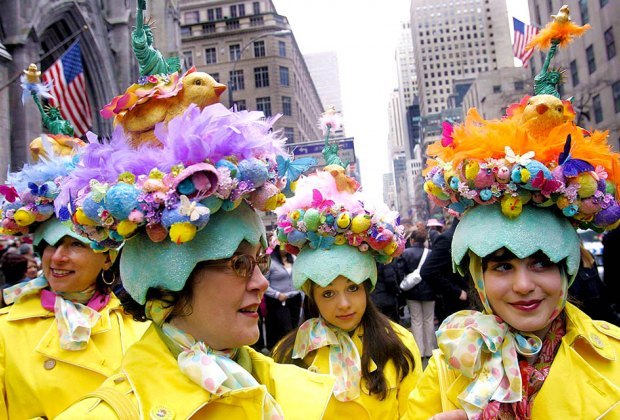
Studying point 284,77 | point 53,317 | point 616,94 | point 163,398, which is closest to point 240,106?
point 53,317

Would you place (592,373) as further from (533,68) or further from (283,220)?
(533,68)

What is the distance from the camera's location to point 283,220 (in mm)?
3736

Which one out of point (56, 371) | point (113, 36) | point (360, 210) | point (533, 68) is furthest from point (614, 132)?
point (56, 371)

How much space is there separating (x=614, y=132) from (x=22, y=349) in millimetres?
32906

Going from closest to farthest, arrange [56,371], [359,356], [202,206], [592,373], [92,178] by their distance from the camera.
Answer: [202,206]
[92,178]
[592,373]
[56,371]
[359,356]

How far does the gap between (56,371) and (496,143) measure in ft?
8.49

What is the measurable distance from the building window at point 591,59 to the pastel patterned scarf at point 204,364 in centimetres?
3596

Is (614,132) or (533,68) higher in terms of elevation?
(533,68)

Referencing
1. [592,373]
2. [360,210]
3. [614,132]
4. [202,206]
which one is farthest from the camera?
[614,132]

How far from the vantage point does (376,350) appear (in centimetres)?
334

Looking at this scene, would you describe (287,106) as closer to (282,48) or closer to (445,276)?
(282,48)

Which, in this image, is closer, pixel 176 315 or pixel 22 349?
pixel 176 315

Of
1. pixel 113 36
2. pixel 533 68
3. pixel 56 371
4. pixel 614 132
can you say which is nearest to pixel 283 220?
pixel 56 371

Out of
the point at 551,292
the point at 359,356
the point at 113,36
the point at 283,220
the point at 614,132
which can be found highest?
the point at 113,36
